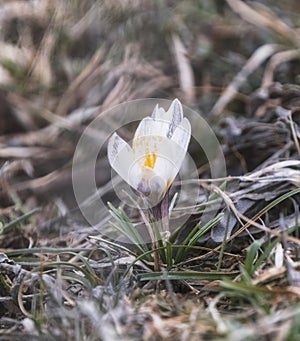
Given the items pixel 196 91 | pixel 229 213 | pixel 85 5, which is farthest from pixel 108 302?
pixel 85 5

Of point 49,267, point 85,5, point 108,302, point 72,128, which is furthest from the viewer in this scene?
point 85,5

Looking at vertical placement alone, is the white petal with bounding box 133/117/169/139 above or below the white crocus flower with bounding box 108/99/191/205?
above

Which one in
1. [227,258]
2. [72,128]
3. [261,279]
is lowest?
[72,128]

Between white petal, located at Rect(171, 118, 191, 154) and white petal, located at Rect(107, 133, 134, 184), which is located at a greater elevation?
white petal, located at Rect(171, 118, 191, 154)

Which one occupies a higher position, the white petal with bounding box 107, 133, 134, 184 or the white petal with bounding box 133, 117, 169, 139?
the white petal with bounding box 133, 117, 169, 139

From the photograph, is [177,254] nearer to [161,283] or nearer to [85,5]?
[161,283]
